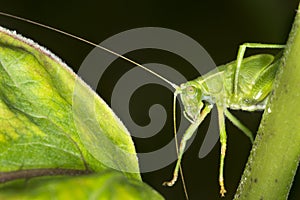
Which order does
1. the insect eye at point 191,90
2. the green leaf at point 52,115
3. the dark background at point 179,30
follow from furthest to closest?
the dark background at point 179,30, the insect eye at point 191,90, the green leaf at point 52,115

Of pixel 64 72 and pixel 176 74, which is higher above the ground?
pixel 64 72

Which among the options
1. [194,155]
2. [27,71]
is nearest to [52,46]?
[194,155]

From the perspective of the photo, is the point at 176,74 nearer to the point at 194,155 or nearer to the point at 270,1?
the point at 194,155

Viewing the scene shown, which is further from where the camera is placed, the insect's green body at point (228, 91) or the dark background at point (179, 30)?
the dark background at point (179, 30)

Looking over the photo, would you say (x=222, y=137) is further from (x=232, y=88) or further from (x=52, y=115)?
(x=52, y=115)

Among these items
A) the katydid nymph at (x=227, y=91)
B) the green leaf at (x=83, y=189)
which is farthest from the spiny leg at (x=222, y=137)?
the green leaf at (x=83, y=189)

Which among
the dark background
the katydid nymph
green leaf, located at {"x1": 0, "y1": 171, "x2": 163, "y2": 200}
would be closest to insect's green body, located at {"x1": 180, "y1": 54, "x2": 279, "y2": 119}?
the katydid nymph

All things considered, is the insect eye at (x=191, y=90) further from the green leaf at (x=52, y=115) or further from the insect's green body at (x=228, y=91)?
the green leaf at (x=52, y=115)
